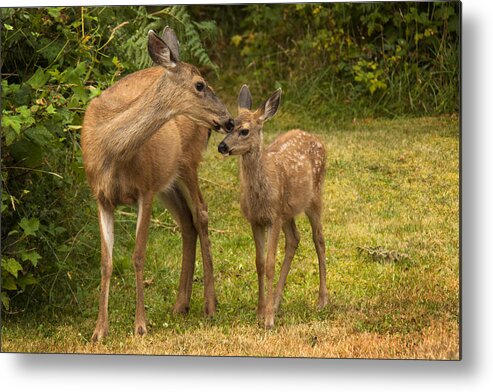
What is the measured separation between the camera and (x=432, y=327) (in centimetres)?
780

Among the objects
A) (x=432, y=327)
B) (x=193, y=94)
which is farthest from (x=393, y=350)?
(x=193, y=94)

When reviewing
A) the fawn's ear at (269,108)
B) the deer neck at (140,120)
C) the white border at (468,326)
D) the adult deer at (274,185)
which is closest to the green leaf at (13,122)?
the deer neck at (140,120)

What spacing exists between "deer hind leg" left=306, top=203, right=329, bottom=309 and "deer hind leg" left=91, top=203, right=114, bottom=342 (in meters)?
1.04

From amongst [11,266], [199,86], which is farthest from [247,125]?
[11,266]

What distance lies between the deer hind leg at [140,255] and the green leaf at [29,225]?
561 mm

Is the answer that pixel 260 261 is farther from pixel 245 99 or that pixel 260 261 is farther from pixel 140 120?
pixel 140 120

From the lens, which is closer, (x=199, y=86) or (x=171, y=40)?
(x=199, y=86)

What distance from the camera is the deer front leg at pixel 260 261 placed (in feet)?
26.4

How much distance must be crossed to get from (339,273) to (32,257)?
1500mm

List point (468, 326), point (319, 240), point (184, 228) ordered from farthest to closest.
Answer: point (184, 228), point (319, 240), point (468, 326)

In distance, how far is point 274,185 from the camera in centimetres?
809

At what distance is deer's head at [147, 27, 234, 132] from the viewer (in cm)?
779

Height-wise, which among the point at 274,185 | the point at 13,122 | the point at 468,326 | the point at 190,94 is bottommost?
the point at 468,326

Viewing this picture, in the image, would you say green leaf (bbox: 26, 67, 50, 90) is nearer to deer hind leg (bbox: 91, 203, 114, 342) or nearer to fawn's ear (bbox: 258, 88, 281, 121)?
deer hind leg (bbox: 91, 203, 114, 342)
